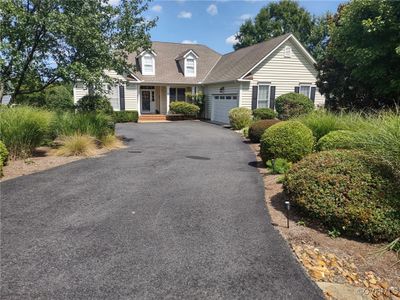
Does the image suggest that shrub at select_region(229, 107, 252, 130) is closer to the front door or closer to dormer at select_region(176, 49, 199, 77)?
dormer at select_region(176, 49, 199, 77)

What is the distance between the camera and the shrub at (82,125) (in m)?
10.5

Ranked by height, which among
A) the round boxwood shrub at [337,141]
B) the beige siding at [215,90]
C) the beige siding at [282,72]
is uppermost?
the beige siding at [282,72]

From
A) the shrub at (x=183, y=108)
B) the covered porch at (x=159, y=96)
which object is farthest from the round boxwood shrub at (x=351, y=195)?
the covered porch at (x=159, y=96)

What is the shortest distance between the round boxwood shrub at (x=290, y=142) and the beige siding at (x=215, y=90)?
Answer: 1174 cm

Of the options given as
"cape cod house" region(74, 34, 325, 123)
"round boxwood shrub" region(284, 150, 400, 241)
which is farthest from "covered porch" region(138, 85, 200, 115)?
"round boxwood shrub" region(284, 150, 400, 241)

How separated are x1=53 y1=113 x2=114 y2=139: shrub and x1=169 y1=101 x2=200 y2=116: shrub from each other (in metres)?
11.8

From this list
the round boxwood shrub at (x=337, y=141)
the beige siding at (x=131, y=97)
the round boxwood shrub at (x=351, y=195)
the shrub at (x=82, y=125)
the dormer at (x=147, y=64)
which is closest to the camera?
the round boxwood shrub at (x=351, y=195)

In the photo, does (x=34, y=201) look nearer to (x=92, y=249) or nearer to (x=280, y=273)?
(x=92, y=249)

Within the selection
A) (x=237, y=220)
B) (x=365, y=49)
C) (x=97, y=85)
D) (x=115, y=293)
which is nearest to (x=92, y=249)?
(x=115, y=293)

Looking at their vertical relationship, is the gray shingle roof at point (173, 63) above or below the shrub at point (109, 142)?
above

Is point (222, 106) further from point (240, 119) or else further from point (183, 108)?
point (240, 119)

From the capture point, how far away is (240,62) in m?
21.8

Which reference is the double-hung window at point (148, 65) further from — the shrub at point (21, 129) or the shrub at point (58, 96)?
the shrub at point (21, 129)

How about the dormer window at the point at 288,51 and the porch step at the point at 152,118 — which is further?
the porch step at the point at 152,118
